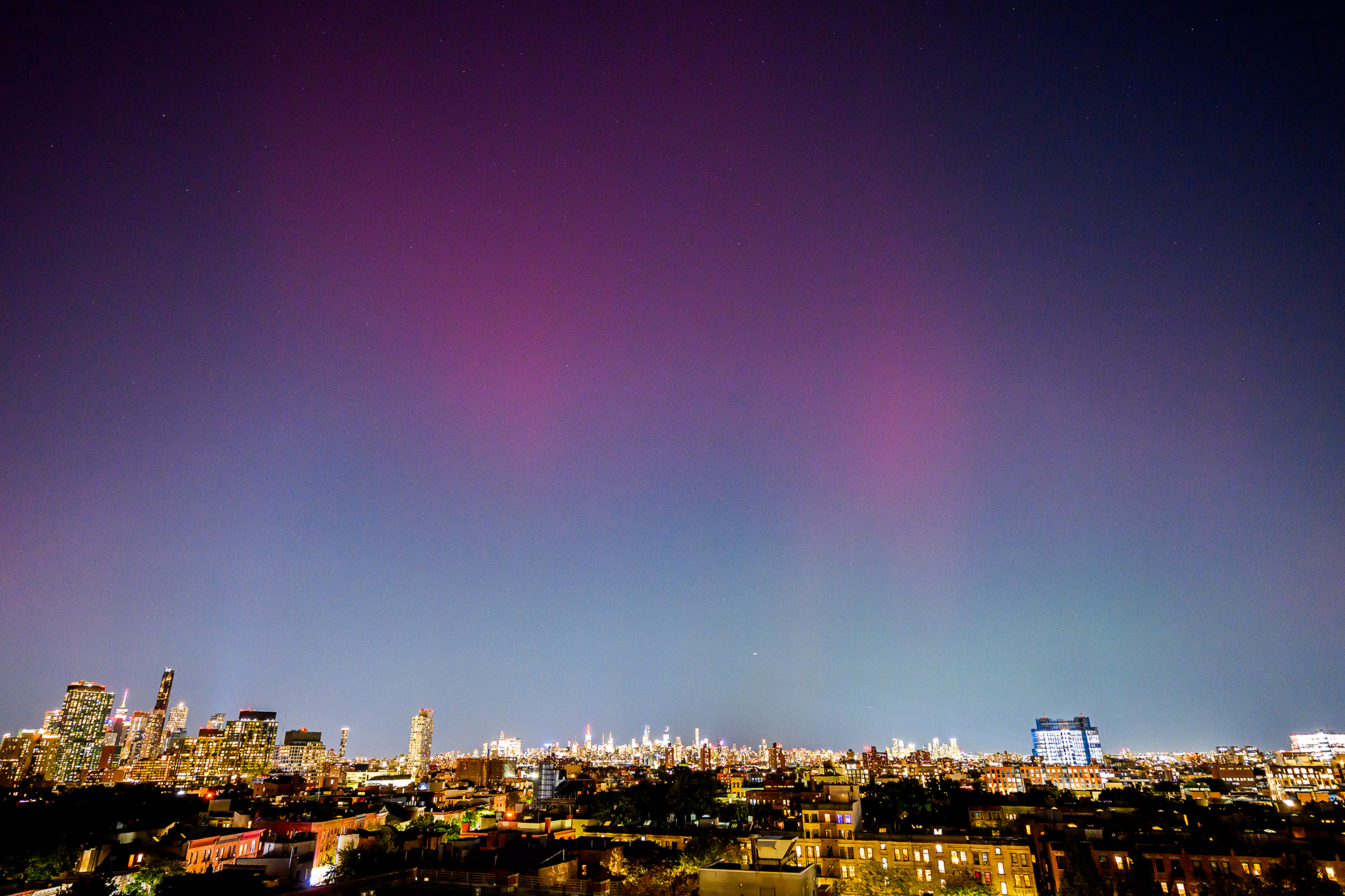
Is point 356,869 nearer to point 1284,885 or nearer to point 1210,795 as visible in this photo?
point 1284,885

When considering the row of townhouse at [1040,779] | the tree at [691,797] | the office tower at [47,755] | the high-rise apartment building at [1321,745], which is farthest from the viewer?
the office tower at [47,755]

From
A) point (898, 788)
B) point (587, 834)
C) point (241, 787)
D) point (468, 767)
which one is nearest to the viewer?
point (587, 834)

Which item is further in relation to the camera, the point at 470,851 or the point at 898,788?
the point at 898,788

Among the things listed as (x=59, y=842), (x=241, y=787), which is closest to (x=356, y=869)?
(x=59, y=842)

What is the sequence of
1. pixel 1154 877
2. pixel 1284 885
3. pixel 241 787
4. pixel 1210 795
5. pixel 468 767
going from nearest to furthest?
pixel 1284 885
pixel 1154 877
pixel 1210 795
pixel 241 787
pixel 468 767

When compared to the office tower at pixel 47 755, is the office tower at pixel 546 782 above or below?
below

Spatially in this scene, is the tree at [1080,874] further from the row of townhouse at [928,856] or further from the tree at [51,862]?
the tree at [51,862]

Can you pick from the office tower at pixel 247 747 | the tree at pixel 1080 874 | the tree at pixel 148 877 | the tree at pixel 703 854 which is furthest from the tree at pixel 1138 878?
the office tower at pixel 247 747

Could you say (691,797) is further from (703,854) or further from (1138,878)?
(1138,878)

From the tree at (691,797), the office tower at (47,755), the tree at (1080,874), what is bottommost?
the tree at (1080,874)
